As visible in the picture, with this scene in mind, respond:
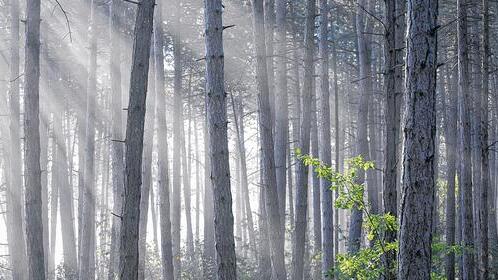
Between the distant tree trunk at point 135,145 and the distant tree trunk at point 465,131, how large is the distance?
691 cm

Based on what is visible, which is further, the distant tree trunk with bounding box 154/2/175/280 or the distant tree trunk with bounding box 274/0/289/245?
the distant tree trunk with bounding box 154/2/175/280

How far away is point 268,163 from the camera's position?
1228 centimetres

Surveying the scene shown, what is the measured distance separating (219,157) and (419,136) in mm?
3239

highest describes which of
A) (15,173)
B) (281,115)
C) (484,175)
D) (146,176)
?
(281,115)

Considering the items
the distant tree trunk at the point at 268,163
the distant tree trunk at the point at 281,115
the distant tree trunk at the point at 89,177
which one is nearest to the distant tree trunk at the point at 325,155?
the distant tree trunk at the point at 281,115

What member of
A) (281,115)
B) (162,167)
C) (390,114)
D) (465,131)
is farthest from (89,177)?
(465,131)

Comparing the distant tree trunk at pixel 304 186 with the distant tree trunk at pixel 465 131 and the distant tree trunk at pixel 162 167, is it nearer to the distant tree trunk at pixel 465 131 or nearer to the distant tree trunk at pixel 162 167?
the distant tree trunk at pixel 465 131

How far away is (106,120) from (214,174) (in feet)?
68.1

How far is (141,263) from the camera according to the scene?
596 inches

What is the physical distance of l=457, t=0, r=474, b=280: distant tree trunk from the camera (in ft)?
43.2

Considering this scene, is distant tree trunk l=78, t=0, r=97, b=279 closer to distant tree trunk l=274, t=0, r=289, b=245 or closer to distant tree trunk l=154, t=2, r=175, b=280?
distant tree trunk l=154, t=2, r=175, b=280

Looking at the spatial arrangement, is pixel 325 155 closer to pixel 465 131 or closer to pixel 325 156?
pixel 325 156

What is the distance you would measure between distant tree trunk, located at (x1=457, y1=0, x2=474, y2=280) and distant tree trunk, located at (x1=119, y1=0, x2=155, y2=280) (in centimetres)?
691

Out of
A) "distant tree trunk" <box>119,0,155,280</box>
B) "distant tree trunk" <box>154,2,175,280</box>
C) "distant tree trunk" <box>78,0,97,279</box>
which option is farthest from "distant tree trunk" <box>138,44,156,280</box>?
"distant tree trunk" <box>119,0,155,280</box>
